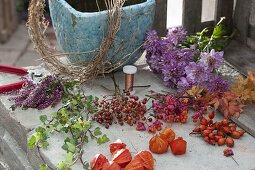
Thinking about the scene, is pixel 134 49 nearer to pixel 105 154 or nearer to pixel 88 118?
pixel 88 118

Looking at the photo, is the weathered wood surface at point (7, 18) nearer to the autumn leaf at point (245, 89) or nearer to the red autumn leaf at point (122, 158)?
the autumn leaf at point (245, 89)

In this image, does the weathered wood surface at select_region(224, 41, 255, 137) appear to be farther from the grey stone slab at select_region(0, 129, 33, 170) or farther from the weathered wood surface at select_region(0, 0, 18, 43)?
the weathered wood surface at select_region(0, 0, 18, 43)

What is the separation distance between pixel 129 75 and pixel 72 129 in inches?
18.8

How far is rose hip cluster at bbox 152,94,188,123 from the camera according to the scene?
3.23 metres

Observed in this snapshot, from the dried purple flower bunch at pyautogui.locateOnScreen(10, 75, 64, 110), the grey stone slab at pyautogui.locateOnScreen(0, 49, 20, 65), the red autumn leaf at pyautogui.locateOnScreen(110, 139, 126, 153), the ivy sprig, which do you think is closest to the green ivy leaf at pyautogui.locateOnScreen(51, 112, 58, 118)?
the ivy sprig

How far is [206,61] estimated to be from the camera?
3.34 meters

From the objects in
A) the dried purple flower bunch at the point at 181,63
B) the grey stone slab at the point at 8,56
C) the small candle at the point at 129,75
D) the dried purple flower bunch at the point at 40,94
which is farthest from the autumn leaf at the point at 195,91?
the grey stone slab at the point at 8,56

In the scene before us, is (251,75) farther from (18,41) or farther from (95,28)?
(18,41)

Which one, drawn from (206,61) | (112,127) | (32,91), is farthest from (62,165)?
(206,61)

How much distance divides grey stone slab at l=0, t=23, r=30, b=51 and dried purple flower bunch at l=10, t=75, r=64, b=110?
2702mm

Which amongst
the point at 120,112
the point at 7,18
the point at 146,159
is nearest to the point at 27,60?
the point at 7,18

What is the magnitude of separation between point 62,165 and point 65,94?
2.07ft

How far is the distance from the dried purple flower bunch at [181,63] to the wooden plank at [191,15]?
350 millimetres

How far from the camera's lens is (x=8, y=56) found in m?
5.93
